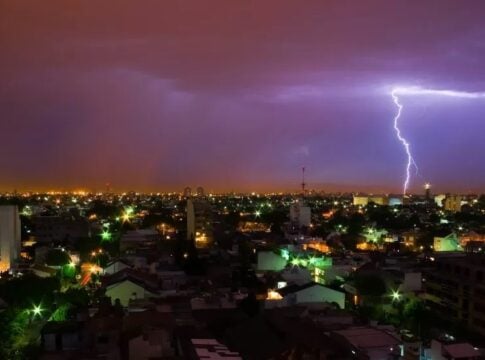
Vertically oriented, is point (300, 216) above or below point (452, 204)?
above

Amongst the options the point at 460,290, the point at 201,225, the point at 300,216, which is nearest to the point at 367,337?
the point at 460,290

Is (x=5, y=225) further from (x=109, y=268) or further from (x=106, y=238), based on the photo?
(x=109, y=268)

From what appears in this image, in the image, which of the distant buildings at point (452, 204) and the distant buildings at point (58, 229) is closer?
the distant buildings at point (58, 229)

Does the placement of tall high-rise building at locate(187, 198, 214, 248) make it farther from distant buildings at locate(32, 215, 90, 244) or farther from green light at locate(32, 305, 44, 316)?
green light at locate(32, 305, 44, 316)

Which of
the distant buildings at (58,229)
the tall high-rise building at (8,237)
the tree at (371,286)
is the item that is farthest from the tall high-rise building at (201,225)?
the tree at (371,286)

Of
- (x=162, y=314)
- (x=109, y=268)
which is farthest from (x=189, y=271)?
(x=162, y=314)

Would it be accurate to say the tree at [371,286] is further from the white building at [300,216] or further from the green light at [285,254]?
the white building at [300,216]

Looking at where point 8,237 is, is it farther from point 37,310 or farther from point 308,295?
point 308,295

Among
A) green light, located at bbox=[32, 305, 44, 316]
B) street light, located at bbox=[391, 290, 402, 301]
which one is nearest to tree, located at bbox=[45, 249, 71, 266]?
green light, located at bbox=[32, 305, 44, 316]
